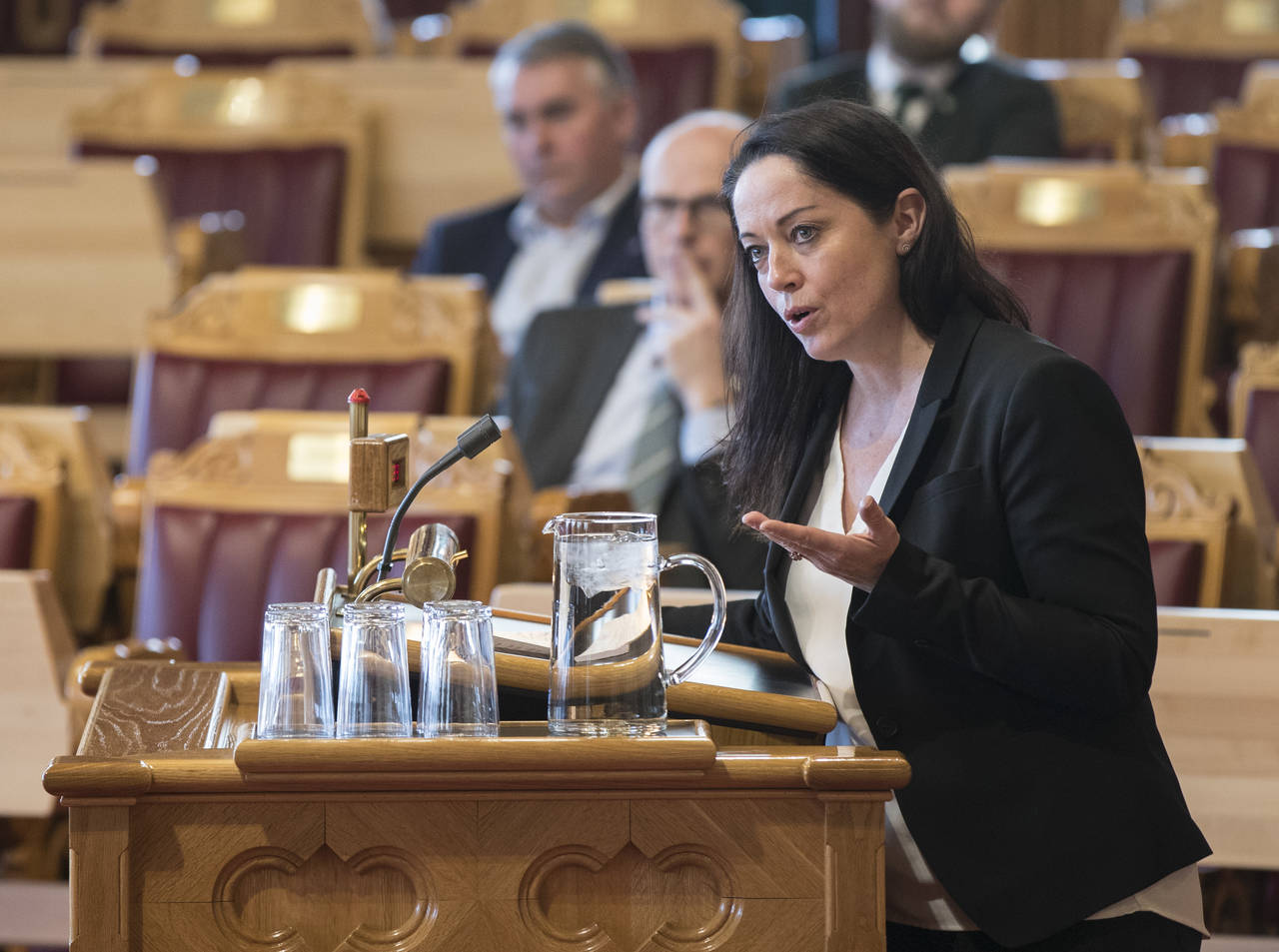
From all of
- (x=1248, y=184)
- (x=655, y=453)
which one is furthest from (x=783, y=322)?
(x=1248, y=184)

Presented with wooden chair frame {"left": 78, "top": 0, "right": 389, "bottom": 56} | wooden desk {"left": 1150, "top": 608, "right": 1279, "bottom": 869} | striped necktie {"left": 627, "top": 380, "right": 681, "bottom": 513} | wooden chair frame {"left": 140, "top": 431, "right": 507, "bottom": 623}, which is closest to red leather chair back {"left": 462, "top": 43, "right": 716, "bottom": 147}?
wooden chair frame {"left": 78, "top": 0, "right": 389, "bottom": 56}

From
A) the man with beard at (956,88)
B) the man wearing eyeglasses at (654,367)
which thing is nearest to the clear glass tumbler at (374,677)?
the man wearing eyeglasses at (654,367)

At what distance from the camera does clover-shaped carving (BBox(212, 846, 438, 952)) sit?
0.55 meters

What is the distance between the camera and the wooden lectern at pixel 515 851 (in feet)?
1.77

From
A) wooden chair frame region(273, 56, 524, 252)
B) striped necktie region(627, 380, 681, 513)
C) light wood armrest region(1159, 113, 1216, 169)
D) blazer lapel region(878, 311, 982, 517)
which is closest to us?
blazer lapel region(878, 311, 982, 517)

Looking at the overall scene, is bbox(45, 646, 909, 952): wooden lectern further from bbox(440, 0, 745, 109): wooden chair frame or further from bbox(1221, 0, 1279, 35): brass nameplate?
bbox(1221, 0, 1279, 35): brass nameplate

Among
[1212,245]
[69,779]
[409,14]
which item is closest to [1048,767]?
[69,779]

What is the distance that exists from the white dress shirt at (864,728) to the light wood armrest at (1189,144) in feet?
5.08

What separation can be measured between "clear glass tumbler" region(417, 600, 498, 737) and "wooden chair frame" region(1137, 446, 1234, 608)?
689 millimetres

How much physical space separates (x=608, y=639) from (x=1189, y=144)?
69.5 inches

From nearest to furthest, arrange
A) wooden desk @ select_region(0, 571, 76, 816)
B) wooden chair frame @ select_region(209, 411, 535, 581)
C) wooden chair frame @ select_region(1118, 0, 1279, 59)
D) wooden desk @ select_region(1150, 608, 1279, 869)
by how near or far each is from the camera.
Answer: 1. wooden desk @ select_region(1150, 608, 1279, 869)
2. wooden desk @ select_region(0, 571, 76, 816)
3. wooden chair frame @ select_region(209, 411, 535, 581)
4. wooden chair frame @ select_region(1118, 0, 1279, 59)

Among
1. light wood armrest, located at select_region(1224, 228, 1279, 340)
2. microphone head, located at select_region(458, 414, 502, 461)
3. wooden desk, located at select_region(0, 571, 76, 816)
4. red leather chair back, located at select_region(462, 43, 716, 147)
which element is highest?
red leather chair back, located at select_region(462, 43, 716, 147)

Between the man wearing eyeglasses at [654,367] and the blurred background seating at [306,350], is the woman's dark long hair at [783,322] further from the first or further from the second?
the blurred background seating at [306,350]

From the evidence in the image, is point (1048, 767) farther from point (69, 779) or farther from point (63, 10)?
point (63, 10)
